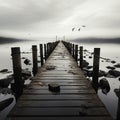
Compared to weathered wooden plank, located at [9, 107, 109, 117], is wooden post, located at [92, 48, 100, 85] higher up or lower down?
higher up

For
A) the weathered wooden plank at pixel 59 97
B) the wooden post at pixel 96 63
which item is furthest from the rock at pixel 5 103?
the wooden post at pixel 96 63

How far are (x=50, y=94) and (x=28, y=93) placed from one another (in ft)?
2.08

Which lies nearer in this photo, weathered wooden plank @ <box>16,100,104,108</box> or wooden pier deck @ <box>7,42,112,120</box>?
wooden pier deck @ <box>7,42,112,120</box>

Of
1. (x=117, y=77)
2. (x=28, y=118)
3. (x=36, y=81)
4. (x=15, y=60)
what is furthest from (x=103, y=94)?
(x=28, y=118)

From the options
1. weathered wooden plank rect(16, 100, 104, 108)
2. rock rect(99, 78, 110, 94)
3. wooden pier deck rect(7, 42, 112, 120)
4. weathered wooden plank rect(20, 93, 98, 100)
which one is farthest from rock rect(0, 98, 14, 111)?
rock rect(99, 78, 110, 94)

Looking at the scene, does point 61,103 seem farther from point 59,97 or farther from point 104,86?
point 104,86

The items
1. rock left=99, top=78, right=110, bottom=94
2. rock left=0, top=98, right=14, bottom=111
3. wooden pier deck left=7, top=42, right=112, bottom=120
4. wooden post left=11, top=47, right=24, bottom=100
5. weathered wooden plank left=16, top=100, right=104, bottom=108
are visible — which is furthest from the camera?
rock left=99, top=78, right=110, bottom=94

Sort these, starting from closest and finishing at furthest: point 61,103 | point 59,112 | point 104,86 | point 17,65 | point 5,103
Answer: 1. point 59,112
2. point 61,103
3. point 17,65
4. point 5,103
5. point 104,86

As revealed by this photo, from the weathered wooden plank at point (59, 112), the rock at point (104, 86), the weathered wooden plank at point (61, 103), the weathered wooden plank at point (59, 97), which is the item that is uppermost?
the weathered wooden plank at point (59, 97)

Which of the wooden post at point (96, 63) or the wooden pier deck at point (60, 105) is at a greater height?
the wooden post at point (96, 63)

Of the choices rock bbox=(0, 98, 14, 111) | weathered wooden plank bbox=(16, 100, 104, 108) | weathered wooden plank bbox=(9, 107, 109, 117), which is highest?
weathered wooden plank bbox=(16, 100, 104, 108)

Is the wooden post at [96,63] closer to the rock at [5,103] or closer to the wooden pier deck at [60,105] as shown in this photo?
the wooden pier deck at [60,105]

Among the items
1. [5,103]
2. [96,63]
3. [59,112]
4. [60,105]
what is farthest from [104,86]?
[59,112]

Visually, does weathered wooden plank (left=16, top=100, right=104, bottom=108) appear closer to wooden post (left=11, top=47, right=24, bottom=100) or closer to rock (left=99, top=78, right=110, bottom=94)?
wooden post (left=11, top=47, right=24, bottom=100)
